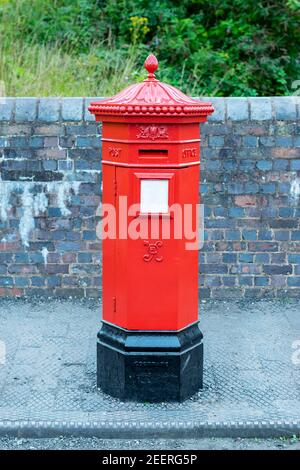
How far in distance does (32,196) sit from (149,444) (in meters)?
3.12

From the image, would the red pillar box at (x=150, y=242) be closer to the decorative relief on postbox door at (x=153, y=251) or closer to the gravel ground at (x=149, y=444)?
the decorative relief on postbox door at (x=153, y=251)

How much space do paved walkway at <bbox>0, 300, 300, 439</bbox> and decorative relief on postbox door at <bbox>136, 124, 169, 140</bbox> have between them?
175 cm

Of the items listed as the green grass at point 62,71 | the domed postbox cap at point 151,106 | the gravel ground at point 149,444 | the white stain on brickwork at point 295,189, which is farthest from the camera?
the green grass at point 62,71

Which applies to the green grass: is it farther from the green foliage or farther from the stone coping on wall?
the stone coping on wall

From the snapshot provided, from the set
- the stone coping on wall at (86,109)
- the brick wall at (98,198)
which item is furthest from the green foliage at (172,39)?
the brick wall at (98,198)

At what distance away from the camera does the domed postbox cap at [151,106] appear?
3.77 meters

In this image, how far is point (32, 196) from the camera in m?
6.10

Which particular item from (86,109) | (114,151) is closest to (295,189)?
(86,109)

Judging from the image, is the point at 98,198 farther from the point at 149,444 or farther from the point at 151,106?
the point at 149,444

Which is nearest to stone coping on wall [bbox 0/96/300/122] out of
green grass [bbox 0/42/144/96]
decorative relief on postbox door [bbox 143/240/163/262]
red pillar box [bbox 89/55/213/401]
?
green grass [bbox 0/42/144/96]

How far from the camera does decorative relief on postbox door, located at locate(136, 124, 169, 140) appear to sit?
3850 mm

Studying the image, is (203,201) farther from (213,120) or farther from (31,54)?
(31,54)

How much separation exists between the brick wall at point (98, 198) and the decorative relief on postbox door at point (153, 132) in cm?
219

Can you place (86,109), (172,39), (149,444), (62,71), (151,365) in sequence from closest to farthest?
1. (149,444)
2. (151,365)
3. (86,109)
4. (62,71)
5. (172,39)
